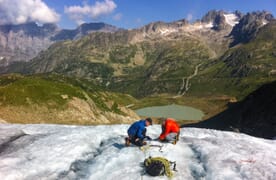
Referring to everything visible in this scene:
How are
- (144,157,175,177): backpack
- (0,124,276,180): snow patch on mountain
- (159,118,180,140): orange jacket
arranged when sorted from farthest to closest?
(159,118,180,140): orange jacket < (0,124,276,180): snow patch on mountain < (144,157,175,177): backpack

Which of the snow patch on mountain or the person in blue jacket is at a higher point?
the person in blue jacket

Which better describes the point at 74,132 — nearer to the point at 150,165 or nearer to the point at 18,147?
the point at 18,147

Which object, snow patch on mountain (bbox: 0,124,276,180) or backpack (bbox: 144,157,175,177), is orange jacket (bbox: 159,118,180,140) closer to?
snow patch on mountain (bbox: 0,124,276,180)

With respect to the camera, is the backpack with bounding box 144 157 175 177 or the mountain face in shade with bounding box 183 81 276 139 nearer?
the backpack with bounding box 144 157 175 177

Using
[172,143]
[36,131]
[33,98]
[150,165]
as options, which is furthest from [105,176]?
[33,98]

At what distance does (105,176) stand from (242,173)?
922cm

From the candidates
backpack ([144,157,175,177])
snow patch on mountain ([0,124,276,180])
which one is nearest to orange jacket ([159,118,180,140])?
snow patch on mountain ([0,124,276,180])

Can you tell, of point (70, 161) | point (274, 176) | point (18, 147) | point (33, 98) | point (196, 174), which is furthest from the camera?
point (33, 98)

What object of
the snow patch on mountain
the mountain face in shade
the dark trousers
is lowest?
the mountain face in shade

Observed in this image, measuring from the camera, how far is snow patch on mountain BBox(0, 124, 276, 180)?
72.1ft

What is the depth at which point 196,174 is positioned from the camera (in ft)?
72.3

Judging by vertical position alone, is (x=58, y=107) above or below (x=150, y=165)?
below

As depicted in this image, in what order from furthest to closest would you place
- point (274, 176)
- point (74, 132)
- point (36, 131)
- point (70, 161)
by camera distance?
point (36, 131)
point (74, 132)
point (70, 161)
point (274, 176)


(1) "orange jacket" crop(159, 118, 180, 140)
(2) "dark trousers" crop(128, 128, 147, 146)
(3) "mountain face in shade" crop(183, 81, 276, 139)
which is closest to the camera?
(2) "dark trousers" crop(128, 128, 147, 146)
